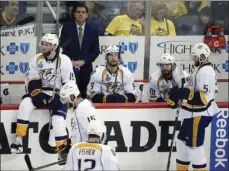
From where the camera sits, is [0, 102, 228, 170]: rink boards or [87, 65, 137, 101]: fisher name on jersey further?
[87, 65, 137, 101]: fisher name on jersey

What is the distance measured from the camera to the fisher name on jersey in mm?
9633

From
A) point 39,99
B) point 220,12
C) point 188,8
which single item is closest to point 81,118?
point 39,99

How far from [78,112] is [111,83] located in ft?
4.93

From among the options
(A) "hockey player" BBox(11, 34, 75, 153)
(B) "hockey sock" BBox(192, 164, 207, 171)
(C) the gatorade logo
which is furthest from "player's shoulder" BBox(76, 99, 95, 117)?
(C) the gatorade logo

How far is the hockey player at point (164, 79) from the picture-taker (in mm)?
9680

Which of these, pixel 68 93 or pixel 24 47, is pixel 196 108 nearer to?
pixel 68 93

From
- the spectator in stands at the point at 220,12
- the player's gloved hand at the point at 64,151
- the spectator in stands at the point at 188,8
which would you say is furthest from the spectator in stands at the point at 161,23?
the player's gloved hand at the point at 64,151

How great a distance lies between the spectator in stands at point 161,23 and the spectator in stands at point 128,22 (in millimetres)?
161

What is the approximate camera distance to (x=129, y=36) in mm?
10477

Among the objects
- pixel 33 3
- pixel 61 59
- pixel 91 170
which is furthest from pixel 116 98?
pixel 91 170

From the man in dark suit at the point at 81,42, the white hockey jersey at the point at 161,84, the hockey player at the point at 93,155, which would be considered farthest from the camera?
the man in dark suit at the point at 81,42

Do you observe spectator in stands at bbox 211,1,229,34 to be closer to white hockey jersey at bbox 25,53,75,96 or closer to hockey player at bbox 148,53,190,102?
hockey player at bbox 148,53,190,102

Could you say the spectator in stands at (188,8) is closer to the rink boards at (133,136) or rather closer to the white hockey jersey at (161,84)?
the white hockey jersey at (161,84)

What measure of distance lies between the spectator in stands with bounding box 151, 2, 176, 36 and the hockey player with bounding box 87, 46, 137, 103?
39.3 inches
